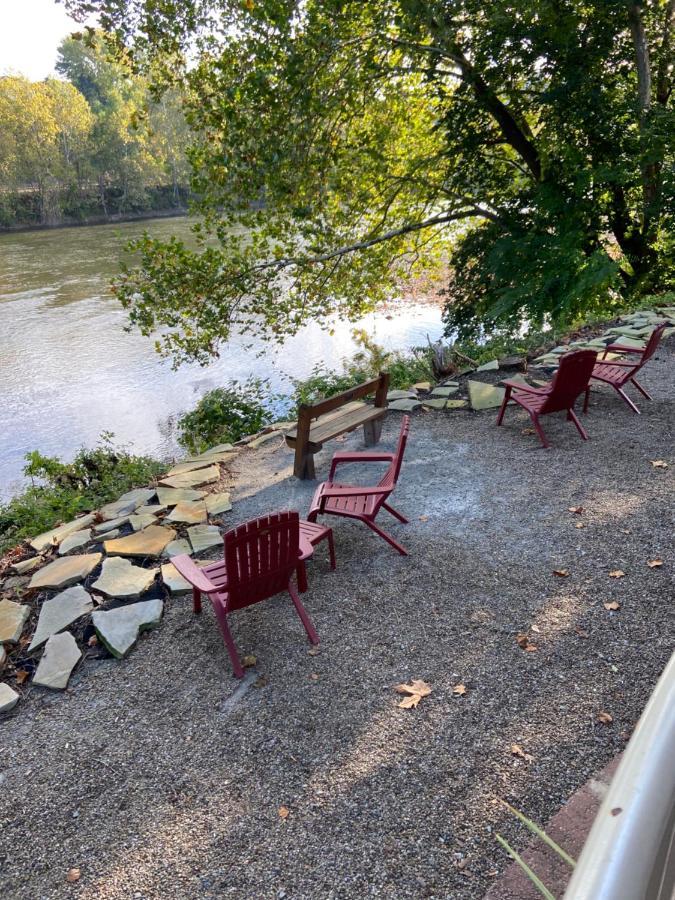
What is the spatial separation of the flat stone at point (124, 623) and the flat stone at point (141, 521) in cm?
127

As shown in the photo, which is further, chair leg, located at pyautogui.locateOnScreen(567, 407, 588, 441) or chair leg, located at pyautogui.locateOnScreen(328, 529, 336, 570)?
chair leg, located at pyautogui.locateOnScreen(567, 407, 588, 441)

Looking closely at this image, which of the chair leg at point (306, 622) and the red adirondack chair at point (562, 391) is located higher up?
the red adirondack chair at point (562, 391)

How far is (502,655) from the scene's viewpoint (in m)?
3.25

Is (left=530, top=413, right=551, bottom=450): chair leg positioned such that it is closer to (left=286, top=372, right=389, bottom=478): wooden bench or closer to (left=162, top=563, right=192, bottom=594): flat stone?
(left=286, top=372, right=389, bottom=478): wooden bench

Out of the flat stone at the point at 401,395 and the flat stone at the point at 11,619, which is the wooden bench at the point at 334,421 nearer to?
the flat stone at the point at 401,395

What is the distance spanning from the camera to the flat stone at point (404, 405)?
7.53 meters

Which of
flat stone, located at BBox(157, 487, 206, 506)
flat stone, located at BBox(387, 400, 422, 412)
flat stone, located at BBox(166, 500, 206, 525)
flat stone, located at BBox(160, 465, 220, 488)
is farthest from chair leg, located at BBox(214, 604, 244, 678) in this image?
flat stone, located at BBox(387, 400, 422, 412)

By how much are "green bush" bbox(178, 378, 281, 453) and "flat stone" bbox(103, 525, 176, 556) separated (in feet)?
12.7

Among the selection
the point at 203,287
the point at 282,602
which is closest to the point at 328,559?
the point at 282,602

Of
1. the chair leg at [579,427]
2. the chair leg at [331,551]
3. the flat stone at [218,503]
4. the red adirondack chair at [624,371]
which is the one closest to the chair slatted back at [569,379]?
the chair leg at [579,427]

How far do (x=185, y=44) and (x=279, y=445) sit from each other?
5.66 meters

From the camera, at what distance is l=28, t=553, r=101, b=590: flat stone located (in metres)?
4.43

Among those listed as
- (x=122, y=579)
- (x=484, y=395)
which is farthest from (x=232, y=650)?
(x=484, y=395)

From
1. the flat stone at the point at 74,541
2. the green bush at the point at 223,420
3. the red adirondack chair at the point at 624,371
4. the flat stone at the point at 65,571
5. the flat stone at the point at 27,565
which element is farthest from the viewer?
the green bush at the point at 223,420
